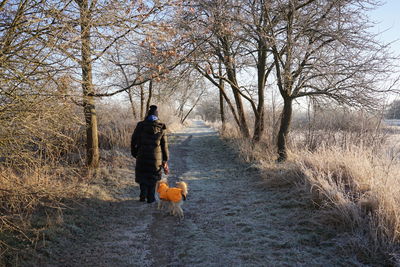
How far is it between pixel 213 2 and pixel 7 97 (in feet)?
22.9

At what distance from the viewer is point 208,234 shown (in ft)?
13.2

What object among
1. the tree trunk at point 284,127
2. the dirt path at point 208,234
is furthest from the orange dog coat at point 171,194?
the tree trunk at point 284,127

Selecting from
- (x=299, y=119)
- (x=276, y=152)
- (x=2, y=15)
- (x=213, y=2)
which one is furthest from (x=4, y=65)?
(x=299, y=119)

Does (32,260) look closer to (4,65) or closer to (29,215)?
(29,215)

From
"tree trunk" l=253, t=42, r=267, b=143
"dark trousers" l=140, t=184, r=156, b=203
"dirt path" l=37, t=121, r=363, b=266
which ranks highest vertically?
"tree trunk" l=253, t=42, r=267, b=143

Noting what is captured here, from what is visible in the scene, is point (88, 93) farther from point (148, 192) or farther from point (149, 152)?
point (148, 192)

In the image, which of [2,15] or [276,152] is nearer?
[2,15]

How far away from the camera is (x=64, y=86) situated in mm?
3834

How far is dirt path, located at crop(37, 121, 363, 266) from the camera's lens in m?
3.26

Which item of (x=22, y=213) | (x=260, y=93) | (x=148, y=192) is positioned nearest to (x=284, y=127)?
(x=260, y=93)

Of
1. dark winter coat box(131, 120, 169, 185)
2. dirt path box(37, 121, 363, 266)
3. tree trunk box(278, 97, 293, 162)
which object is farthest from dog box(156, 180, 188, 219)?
tree trunk box(278, 97, 293, 162)

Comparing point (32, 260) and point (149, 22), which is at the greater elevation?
point (149, 22)

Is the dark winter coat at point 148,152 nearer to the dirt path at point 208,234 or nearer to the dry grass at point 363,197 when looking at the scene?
the dirt path at point 208,234

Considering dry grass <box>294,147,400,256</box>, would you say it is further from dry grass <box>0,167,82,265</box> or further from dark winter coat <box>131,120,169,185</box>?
dry grass <box>0,167,82,265</box>
